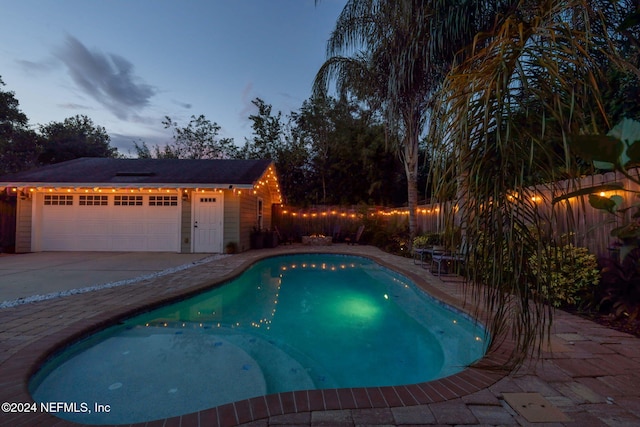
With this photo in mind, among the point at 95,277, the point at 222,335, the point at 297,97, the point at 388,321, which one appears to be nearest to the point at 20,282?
the point at 95,277

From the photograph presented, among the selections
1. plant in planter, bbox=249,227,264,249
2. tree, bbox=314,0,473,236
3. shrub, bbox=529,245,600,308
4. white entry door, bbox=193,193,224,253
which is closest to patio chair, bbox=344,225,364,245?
tree, bbox=314,0,473,236

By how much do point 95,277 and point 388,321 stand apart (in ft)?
19.0

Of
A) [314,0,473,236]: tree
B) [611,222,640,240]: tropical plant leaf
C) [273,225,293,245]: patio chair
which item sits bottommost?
[273,225,293,245]: patio chair

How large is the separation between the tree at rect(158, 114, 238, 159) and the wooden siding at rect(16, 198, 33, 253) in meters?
13.7

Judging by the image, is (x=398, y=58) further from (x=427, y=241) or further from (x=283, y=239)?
(x=283, y=239)

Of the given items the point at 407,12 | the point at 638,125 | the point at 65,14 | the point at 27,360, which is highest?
the point at 65,14

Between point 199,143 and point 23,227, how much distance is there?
1467cm

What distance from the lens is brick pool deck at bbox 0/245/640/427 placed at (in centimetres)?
185

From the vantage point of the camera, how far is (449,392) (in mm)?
2160

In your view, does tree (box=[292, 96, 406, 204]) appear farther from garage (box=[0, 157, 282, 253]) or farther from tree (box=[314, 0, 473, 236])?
garage (box=[0, 157, 282, 253])

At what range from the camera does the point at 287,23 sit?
9.73 m

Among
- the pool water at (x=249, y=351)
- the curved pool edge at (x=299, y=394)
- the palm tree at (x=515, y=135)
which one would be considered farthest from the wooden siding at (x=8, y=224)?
the palm tree at (x=515, y=135)

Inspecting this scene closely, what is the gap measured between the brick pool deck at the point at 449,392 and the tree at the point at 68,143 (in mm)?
24155

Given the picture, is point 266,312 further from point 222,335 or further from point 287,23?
point 287,23
